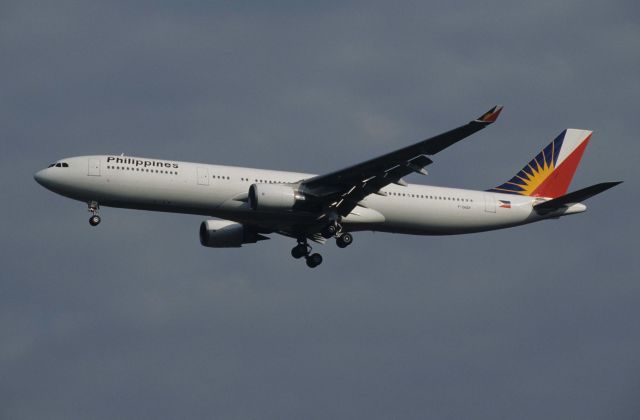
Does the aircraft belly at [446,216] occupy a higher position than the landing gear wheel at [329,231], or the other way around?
the aircraft belly at [446,216]

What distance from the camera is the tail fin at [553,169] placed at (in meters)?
62.2

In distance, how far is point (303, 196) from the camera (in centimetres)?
5288

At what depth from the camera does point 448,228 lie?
57.9 metres

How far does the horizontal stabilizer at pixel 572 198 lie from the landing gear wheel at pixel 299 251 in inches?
504

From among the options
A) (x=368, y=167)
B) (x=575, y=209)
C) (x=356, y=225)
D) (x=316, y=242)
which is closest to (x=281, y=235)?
(x=316, y=242)

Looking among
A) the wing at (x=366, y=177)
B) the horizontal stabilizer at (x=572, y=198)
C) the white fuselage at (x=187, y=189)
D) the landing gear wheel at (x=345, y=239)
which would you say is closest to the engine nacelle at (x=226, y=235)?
the white fuselage at (x=187, y=189)

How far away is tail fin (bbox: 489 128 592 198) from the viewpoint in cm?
6222

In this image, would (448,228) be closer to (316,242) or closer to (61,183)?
(316,242)

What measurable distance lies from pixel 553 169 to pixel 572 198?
22.1ft

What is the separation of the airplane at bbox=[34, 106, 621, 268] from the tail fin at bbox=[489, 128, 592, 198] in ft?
10.4

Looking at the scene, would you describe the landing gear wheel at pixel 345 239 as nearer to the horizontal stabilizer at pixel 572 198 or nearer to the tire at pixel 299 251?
the tire at pixel 299 251

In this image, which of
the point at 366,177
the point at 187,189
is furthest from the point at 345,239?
the point at 187,189

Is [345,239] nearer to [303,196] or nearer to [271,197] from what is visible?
[303,196]

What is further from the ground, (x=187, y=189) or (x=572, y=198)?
(x=187, y=189)
